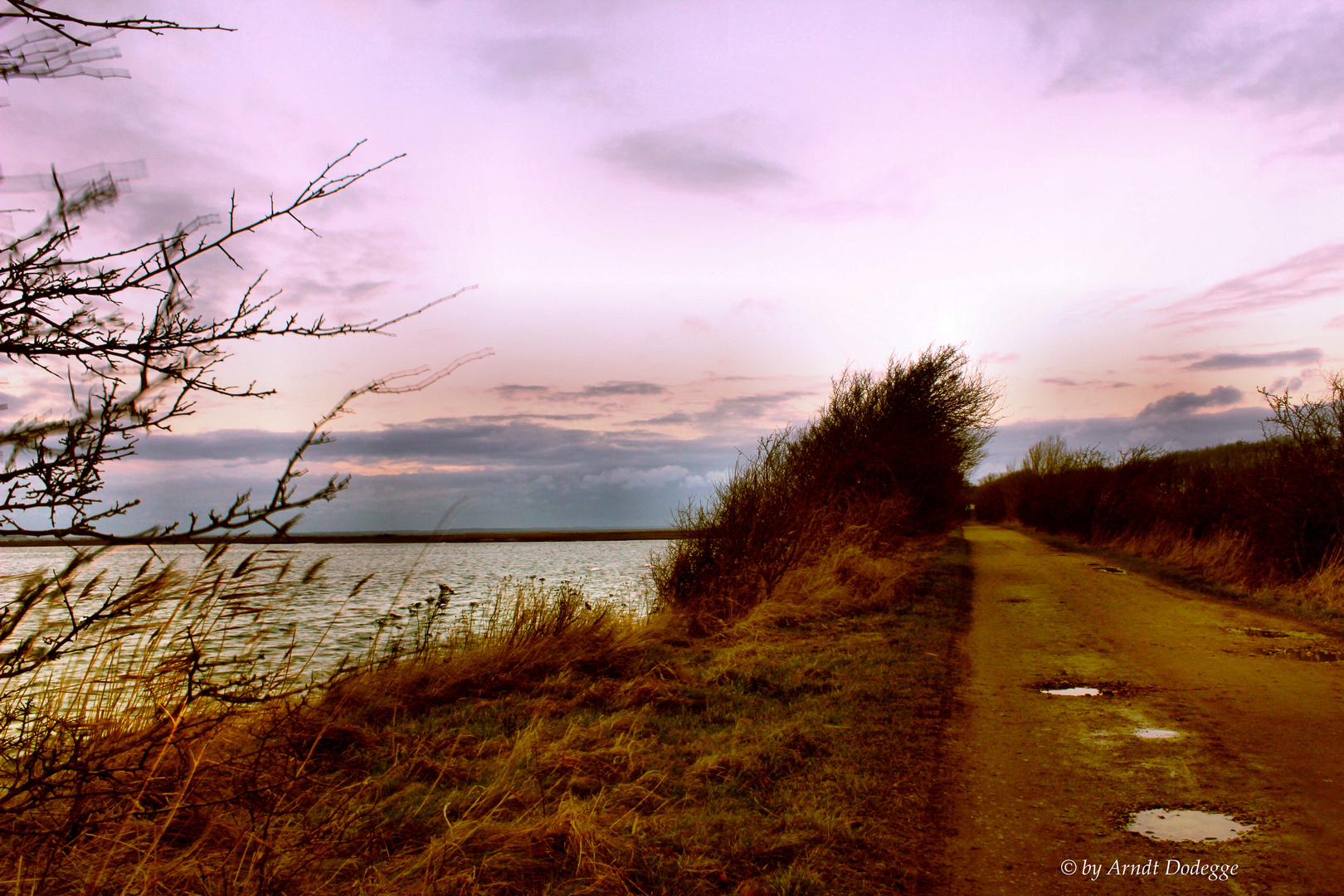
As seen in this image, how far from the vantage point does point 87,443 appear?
2.17 meters

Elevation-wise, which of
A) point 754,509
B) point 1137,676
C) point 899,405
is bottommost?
point 1137,676

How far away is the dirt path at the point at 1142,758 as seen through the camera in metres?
3.52

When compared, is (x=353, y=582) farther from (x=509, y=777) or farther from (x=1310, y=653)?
(x=1310, y=653)

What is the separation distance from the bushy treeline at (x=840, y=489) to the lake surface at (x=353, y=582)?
60.4 inches

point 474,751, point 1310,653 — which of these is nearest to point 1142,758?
point 474,751

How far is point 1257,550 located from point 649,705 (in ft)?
46.5

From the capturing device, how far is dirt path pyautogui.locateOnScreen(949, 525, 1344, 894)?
3521mm

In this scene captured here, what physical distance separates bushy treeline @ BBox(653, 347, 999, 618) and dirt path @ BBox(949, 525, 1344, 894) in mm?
4133

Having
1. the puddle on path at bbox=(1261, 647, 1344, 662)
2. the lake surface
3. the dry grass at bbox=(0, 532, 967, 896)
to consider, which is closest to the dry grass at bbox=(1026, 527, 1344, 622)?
the puddle on path at bbox=(1261, 647, 1344, 662)

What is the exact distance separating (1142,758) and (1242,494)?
46.7 feet

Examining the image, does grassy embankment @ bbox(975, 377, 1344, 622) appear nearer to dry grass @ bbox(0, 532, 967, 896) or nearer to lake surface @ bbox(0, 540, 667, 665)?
dry grass @ bbox(0, 532, 967, 896)

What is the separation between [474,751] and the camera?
5402mm

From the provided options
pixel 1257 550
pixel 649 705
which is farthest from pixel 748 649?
pixel 1257 550

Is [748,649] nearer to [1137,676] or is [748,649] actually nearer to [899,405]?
[1137,676]
